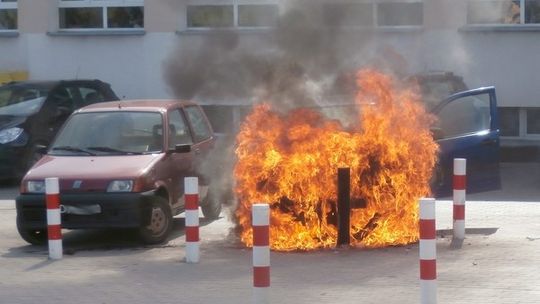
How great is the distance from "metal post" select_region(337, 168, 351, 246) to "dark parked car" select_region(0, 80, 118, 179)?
7990 mm

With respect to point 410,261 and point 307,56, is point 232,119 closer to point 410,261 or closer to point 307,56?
point 307,56

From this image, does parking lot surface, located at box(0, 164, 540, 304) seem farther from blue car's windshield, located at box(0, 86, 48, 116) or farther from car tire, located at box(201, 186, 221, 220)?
blue car's windshield, located at box(0, 86, 48, 116)

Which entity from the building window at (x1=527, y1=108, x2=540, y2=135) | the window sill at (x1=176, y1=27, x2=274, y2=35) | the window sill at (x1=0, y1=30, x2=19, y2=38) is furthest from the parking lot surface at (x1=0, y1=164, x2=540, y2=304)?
the window sill at (x1=0, y1=30, x2=19, y2=38)

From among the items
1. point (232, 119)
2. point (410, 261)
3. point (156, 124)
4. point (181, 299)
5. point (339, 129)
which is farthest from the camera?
point (232, 119)

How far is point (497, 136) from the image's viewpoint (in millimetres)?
14383

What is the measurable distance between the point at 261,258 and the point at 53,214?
14.2 ft

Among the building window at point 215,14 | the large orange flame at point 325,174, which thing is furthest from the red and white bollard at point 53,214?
the building window at point 215,14

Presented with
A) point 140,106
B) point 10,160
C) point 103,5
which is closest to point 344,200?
point 140,106

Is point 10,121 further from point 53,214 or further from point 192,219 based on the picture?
point 192,219

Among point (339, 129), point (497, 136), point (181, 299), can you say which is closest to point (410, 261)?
point (339, 129)

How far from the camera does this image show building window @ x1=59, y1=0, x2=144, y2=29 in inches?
945

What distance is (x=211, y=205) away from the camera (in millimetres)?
14648

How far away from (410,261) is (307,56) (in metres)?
2.97

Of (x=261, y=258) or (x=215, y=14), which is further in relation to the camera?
(x=215, y=14)
